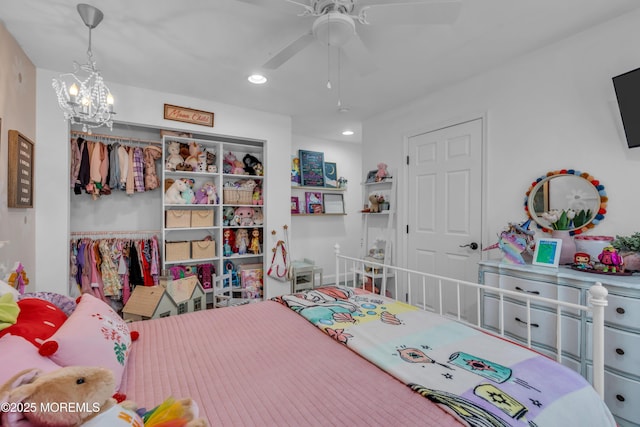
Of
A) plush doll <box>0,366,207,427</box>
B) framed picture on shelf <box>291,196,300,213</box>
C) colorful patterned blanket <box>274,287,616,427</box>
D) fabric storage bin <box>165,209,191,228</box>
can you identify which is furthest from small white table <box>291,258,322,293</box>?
plush doll <box>0,366,207,427</box>

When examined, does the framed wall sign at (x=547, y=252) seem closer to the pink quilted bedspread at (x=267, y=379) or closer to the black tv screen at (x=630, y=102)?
the black tv screen at (x=630, y=102)

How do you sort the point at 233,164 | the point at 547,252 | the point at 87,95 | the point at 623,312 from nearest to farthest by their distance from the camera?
the point at 623,312 < the point at 87,95 < the point at 547,252 < the point at 233,164

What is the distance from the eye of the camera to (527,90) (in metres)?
2.34

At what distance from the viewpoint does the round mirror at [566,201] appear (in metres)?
2.00

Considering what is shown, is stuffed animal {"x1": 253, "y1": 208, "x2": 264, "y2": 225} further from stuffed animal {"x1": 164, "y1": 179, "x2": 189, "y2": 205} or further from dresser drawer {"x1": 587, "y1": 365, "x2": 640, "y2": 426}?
dresser drawer {"x1": 587, "y1": 365, "x2": 640, "y2": 426}

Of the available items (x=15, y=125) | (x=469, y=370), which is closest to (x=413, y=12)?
(x=469, y=370)

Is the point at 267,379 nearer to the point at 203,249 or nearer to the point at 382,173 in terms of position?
the point at 203,249

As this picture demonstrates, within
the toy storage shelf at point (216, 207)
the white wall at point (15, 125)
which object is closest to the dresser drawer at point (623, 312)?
the toy storage shelf at point (216, 207)

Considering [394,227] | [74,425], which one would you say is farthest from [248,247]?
[74,425]

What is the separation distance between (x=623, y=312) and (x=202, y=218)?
3.46 meters

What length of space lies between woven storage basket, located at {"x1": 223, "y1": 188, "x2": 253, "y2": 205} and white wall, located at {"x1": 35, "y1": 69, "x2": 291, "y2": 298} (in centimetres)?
25

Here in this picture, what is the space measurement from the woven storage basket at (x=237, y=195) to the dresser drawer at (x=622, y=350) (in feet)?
10.8

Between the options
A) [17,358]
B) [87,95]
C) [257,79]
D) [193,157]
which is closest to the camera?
[17,358]

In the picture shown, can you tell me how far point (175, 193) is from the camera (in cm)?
323
